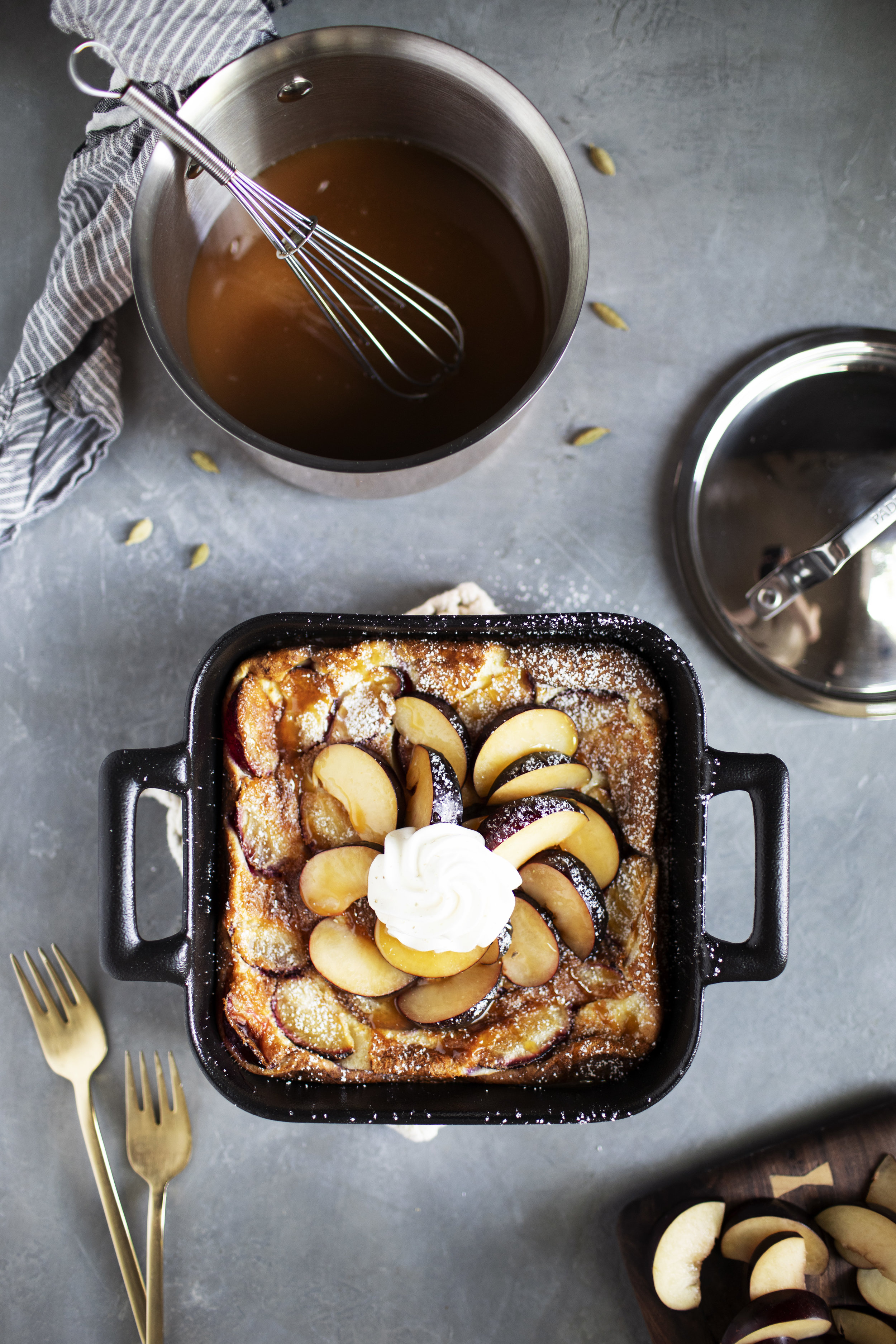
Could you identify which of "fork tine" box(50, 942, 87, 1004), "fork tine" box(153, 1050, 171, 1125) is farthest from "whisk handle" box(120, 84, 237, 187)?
"fork tine" box(153, 1050, 171, 1125)

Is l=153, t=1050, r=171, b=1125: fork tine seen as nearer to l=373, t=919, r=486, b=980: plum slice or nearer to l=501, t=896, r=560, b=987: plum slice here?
l=373, t=919, r=486, b=980: plum slice

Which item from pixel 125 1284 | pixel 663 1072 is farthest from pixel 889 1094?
pixel 125 1284

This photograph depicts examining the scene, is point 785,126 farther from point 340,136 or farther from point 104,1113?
point 104,1113

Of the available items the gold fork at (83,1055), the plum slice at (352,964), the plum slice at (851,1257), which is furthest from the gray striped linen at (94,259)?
the plum slice at (851,1257)

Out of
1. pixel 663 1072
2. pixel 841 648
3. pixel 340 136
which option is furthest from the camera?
pixel 841 648

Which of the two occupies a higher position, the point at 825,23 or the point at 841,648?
the point at 825,23

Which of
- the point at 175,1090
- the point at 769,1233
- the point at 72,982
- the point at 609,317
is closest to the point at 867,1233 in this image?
the point at 769,1233

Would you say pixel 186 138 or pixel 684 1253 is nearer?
pixel 186 138

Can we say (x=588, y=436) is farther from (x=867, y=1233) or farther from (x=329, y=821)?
(x=867, y=1233)
